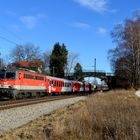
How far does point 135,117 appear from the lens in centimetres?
1315

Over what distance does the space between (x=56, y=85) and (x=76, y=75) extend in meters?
75.2

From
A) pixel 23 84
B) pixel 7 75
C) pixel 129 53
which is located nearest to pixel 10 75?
pixel 7 75

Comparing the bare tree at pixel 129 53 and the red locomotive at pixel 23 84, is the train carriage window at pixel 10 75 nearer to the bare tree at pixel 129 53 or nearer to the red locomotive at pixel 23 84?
the red locomotive at pixel 23 84

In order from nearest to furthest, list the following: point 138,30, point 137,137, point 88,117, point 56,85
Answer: point 137,137, point 88,117, point 56,85, point 138,30

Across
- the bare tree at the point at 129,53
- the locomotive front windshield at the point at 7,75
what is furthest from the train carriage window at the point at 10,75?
the bare tree at the point at 129,53

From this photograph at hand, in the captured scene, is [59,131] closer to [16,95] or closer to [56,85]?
[16,95]

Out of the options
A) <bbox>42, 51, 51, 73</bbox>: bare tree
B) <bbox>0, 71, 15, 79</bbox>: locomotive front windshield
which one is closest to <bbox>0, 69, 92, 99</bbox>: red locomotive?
<bbox>0, 71, 15, 79</bbox>: locomotive front windshield

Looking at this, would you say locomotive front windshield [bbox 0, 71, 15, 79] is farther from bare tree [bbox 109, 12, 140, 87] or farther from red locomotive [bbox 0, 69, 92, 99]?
bare tree [bbox 109, 12, 140, 87]

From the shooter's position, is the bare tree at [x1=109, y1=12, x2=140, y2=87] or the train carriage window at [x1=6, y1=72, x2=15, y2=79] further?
the bare tree at [x1=109, y1=12, x2=140, y2=87]

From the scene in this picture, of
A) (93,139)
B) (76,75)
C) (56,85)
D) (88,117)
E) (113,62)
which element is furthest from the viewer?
(76,75)

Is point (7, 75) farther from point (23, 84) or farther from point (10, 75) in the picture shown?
point (23, 84)

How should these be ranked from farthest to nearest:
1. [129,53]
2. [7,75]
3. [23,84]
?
1. [129,53]
2. [23,84]
3. [7,75]

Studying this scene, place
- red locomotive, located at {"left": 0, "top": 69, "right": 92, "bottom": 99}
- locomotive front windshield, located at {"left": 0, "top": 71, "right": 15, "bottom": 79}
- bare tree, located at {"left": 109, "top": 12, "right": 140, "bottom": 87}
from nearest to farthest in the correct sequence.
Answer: red locomotive, located at {"left": 0, "top": 69, "right": 92, "bottom": 99} → locomotive front windshield, located at {"left": 0, "top": 71, "right": 15, "bottom": 79} → bare tree, located at {"left": 109, "top": 12, "right": 140, "bottom": 87}

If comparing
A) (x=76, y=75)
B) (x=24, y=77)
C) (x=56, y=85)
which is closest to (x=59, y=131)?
(x=24, y=77)
